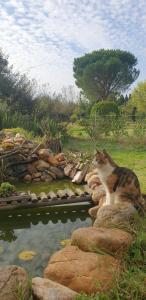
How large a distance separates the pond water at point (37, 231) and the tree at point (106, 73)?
116ft

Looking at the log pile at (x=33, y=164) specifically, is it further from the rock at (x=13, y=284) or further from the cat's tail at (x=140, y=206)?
the rock at (x=13, y=284)

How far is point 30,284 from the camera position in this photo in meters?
2.79

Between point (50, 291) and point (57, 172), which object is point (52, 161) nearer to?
point (57, 172)

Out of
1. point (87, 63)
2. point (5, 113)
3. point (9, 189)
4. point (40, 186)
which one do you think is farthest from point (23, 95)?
point (87, 63)

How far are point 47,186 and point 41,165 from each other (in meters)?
1.08

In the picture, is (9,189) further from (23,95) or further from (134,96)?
(134,96)

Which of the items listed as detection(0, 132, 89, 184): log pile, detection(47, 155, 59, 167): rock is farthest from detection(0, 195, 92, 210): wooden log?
detection(47, 155, 59, 167): rock

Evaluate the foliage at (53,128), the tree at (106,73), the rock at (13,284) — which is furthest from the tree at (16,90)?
the tree at (106,73)

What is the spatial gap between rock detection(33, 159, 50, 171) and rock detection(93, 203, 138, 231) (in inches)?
194

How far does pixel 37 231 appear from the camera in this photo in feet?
16.9

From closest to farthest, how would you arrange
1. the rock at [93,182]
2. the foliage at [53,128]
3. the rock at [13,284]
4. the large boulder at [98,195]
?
1. the rock at [13,284]
2. the large boulder at [98,195]
3. the rock at [93,182]
4. the foliage at [53,128]

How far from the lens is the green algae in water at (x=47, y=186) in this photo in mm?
7723

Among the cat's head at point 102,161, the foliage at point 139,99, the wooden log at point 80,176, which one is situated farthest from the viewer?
the foliage at point 139,99

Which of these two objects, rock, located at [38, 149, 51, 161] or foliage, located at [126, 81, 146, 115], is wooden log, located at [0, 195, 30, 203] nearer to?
rock, located at [38, 149, 51, 161]
